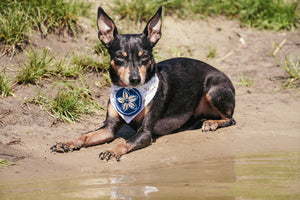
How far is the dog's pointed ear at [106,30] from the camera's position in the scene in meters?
5.37

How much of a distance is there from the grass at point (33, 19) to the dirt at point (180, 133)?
8.7 inches

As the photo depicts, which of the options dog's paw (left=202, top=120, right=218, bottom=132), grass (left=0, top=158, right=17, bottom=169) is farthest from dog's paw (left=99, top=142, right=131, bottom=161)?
dog's paw (left=202, top=120, right=218, bottom=132)

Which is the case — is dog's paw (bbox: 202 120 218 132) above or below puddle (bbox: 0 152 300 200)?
below

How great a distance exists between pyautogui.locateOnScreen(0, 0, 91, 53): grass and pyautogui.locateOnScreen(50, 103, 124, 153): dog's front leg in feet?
8.19

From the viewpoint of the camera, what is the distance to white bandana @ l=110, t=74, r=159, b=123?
17.4 feet

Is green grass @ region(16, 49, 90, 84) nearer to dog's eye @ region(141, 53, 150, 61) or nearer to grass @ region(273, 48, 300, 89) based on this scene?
dog's eye @ region(141, 53, 150, 61)

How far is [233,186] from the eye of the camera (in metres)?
3.68

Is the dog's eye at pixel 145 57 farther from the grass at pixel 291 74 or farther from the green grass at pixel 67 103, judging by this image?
the grass at pixel 291 74

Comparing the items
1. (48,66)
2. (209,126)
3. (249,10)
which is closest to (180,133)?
(209,126)

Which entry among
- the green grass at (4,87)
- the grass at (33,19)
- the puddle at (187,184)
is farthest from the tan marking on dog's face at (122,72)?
the grass at (33,19)

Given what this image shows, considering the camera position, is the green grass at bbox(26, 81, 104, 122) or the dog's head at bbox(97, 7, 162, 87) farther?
the green grass at bbox(26, 81, 104, 122)

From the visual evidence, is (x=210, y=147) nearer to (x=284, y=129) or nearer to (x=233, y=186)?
(x=284, y=129)

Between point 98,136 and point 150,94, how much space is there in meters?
0.80

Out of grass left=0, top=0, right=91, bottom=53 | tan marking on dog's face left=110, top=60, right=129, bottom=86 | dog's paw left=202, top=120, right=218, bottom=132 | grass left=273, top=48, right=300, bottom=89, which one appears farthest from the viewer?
grass left=273, top=48, right=300, bottom=89
